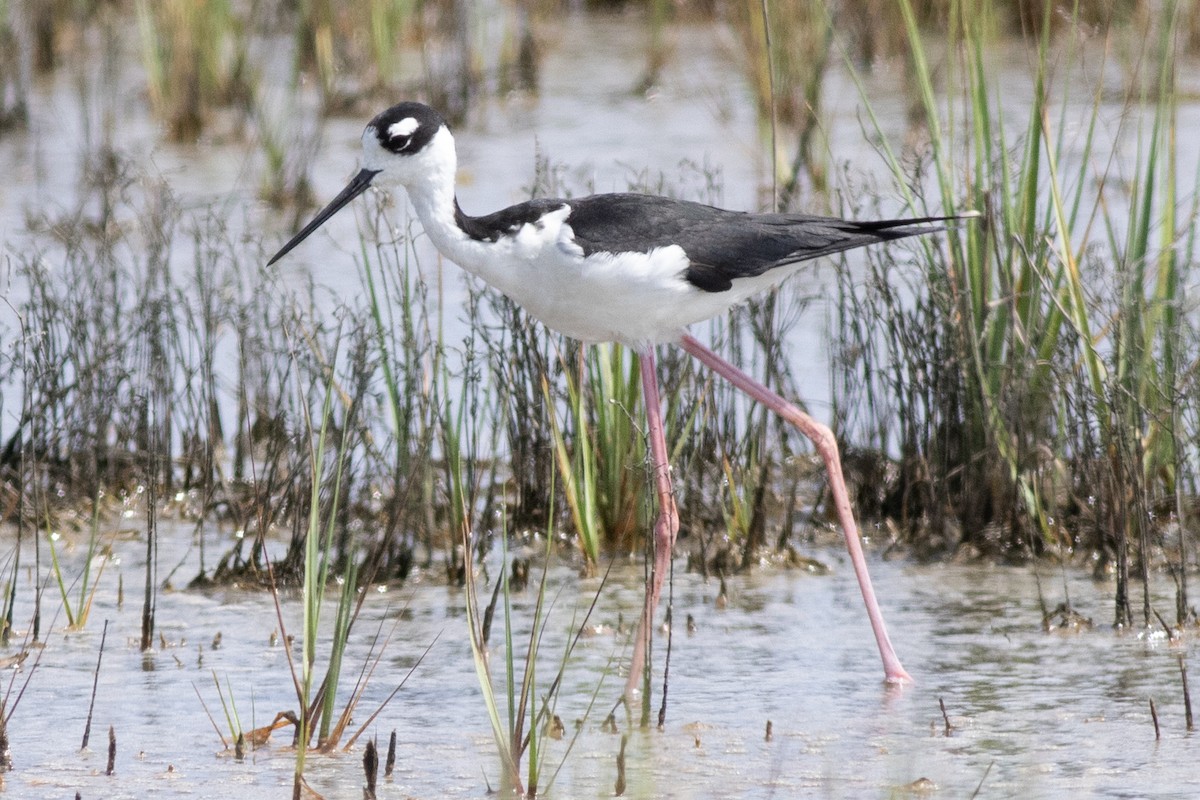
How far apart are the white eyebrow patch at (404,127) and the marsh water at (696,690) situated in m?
1.06

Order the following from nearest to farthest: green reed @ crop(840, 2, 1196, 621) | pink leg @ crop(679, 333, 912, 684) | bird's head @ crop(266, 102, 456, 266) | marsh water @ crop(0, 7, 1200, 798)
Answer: marsh water @ crop(0, 7, 1200, 798) → pink leg @ crop(679, 333, 912, 684) → bird's head @ crop(266, 102, 456, 266) → green reed @ crop(840, 2, 1196, 621)

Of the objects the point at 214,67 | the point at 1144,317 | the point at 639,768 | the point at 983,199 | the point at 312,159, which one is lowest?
the point at 639,768

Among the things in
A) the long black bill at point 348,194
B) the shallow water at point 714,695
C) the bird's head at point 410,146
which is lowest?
the shallow water at point 714,695

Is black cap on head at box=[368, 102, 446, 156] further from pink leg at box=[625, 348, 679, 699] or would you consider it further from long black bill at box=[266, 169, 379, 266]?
pink leg at box=[625, 348, 679, 699]

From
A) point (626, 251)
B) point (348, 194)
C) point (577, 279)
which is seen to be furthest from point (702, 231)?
point (348, 194)

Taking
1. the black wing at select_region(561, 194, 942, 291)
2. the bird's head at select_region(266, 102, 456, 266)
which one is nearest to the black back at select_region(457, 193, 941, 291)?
the black wing at select_region(561, 194, 942, 291)

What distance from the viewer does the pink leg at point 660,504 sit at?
3867mm

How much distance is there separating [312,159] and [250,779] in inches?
193

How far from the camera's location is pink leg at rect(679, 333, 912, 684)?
12.7 feet

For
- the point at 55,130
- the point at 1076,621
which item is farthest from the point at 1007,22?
the point at 1076,621

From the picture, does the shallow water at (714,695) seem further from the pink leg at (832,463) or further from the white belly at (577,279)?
the white belly at (577,279)

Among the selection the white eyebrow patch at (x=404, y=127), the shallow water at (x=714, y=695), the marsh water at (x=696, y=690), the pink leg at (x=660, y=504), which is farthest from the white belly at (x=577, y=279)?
the shallow water at (x=714, y=695)

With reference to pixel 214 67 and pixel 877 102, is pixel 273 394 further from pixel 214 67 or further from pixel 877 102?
pixel 877 102

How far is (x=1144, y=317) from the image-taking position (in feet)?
15.0
